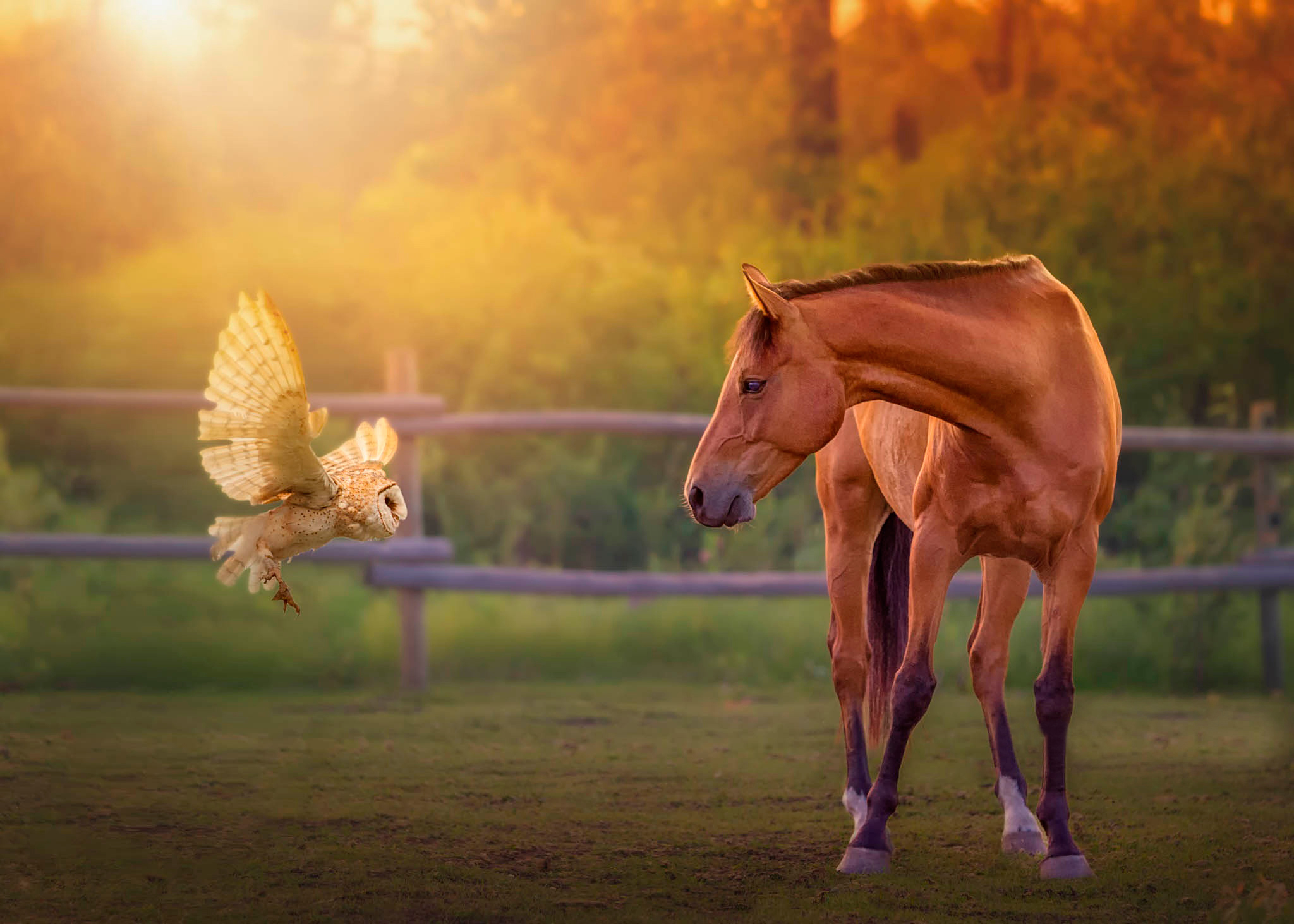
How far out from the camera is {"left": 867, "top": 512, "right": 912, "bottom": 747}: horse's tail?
4188 mm

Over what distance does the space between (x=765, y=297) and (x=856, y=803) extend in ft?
5.44

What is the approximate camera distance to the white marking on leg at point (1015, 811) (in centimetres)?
383

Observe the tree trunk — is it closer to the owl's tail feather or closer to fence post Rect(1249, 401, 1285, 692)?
fence post Rect(1249, 401, 1285, 692)

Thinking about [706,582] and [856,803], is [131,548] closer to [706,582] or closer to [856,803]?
[706,582]

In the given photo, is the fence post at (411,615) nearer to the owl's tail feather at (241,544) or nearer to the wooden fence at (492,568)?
the wooden fence at (492,568)

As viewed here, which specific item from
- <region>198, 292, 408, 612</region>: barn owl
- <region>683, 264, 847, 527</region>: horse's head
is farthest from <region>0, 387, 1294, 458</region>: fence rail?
<region>198, 292, 408, 612</region>: barn owl

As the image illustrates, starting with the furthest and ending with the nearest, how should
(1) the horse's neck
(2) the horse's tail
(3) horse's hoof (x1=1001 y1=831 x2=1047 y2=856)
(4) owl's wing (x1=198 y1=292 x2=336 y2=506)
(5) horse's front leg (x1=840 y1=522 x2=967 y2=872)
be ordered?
(2) the horse's tail < (3) horse's hoof (x1=1001 y1=831 x2=1047 y2=856) < (5) horse's front leg (x1=840 y1=522 x2=967 y2=872) < (1) the horse's neck < (4) owl's wing (x1=198 y1=292 x2=336 y2=506)

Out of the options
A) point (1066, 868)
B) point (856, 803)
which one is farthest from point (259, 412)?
point (1066, 868)

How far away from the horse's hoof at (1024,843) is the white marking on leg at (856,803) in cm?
39

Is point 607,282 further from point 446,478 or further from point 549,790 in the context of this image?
point 549,790

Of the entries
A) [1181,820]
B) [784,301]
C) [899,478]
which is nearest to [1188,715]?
[1181,820]

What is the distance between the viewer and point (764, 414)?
3.18 m

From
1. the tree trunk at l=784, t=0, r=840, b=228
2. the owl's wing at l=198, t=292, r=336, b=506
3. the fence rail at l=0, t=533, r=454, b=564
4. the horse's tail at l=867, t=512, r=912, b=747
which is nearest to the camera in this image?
the owl's wing at l=198, t=292, r=336, b=506

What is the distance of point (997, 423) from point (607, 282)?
21.4 ft
